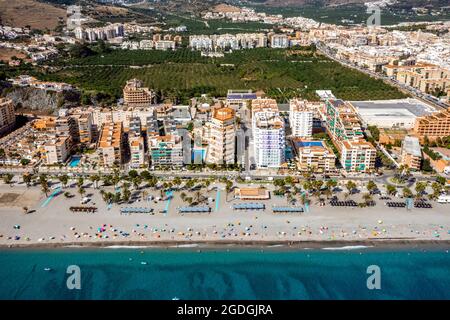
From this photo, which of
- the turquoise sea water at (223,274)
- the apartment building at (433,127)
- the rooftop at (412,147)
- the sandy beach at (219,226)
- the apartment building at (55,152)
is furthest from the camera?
the apartment building at (433,127)

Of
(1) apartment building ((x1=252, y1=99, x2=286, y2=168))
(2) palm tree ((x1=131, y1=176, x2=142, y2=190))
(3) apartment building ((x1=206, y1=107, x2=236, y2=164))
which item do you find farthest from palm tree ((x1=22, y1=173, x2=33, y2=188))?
(1) apartment building ((x1=252, y1=99, x2=286, y2=168))

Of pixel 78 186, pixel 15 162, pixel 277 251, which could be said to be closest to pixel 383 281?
pixel 277 251

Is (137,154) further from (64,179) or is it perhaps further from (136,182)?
(64,179)

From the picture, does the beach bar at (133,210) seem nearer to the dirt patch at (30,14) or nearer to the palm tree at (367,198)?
the palm tree at (367,198)

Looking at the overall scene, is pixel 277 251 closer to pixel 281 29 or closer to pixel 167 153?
pixel 167 153

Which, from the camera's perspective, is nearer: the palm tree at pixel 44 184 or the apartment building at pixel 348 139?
the palm tree at pixel 44 184

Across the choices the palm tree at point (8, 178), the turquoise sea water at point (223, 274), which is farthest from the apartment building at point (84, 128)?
the turquoise sea water at point (223, 274)

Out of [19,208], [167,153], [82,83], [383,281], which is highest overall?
[82,83]
